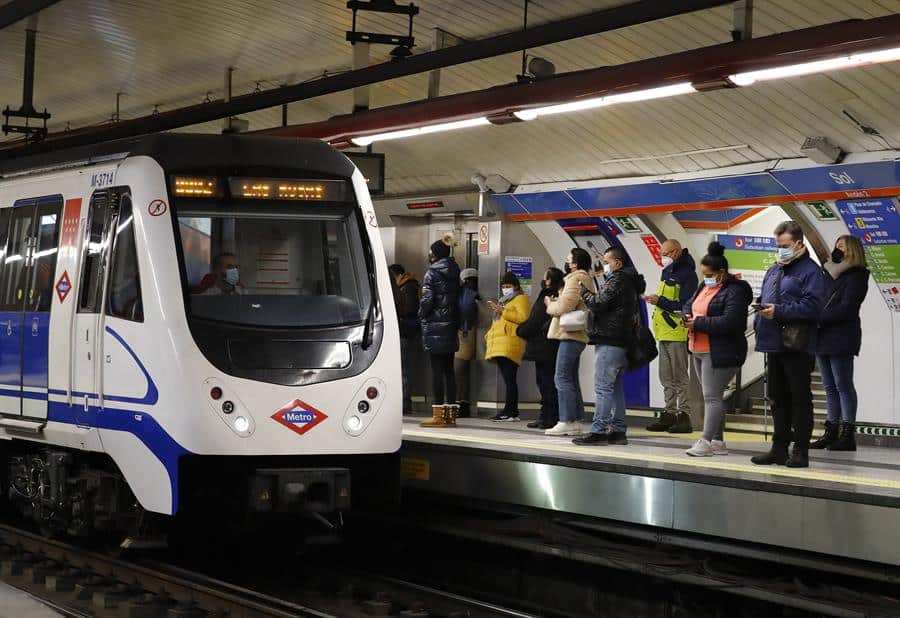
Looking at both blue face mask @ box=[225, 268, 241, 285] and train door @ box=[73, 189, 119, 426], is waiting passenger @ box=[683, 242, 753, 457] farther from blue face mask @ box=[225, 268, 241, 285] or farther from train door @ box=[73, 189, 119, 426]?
train door @ box=[73, 189, 119, 426]

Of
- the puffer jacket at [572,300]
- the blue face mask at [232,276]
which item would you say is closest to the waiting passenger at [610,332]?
the puffer jacket at [572,300]

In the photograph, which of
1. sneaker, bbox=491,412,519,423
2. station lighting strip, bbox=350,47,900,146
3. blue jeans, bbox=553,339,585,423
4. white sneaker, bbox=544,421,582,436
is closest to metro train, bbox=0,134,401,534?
station lighting strip, bbox=350,47,900,146

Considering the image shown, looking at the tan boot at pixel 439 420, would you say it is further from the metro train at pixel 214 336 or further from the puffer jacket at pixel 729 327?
the metro train at pixel 214 336

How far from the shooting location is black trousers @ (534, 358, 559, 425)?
42.7ft

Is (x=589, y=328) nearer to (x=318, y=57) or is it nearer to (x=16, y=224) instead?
(x=16, y=224)

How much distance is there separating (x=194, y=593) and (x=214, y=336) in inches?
67.6

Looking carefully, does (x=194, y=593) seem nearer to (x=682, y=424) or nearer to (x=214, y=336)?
(x=214, y=336)

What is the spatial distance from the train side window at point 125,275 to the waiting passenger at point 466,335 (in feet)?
20.1

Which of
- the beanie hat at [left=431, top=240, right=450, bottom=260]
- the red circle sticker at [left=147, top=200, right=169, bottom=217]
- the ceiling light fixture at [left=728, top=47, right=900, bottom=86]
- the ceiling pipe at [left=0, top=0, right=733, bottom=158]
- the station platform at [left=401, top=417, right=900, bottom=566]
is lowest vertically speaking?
the station platform at [left=401, top=417, right=900, bottom=566]

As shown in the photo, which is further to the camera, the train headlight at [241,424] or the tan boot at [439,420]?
the tan boot at [439,420]

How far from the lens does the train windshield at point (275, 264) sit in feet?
28.9

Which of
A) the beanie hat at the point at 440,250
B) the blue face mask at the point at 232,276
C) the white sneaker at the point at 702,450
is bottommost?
the white sneaker at the point at 702,450

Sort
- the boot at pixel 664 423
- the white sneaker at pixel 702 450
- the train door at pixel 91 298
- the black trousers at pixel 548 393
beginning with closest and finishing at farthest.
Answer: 1. the train door at pixel 91 298
2. the white sneaker at pixel 702 450
3. the black trousers at pixel 548 393
4. the boot at pixel 664 423

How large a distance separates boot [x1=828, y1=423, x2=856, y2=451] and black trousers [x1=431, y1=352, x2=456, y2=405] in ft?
14.9
